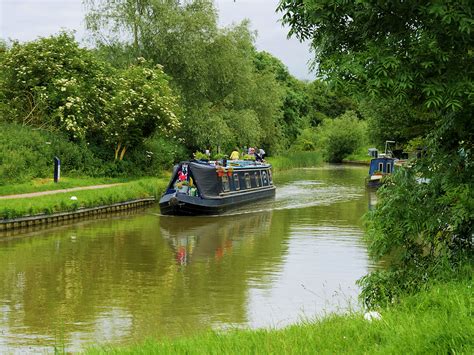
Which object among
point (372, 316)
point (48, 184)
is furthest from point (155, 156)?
point (372, 316)

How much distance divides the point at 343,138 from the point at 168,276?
180 ft

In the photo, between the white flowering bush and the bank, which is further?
the white flowering bush

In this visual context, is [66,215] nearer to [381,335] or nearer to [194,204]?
[194,204]

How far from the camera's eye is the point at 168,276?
1494cm

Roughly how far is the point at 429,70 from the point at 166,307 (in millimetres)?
6478

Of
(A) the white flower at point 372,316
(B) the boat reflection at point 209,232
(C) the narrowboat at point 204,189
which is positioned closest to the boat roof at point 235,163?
(C) the narrowboat at point 204,189

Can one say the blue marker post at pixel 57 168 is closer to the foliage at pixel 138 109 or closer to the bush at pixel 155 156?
the foliage at pixel 138 109

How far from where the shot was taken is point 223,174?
27.3 m

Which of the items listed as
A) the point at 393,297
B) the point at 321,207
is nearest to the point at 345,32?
the point at 393,297

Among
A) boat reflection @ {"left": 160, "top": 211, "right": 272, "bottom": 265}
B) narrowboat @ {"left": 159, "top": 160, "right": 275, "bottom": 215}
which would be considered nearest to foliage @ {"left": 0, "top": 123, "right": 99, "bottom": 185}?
narrowboat @ {"left": 159, "top": 160, "right": 275, "bottom": 215}

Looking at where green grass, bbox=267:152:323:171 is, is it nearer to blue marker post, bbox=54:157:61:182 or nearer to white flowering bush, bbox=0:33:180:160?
white flowering bush, bbox=0:33:180:160

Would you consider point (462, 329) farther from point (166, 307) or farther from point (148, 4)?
point (148, 4)

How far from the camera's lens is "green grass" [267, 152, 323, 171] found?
5181cm

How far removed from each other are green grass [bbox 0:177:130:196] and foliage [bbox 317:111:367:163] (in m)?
40.9
